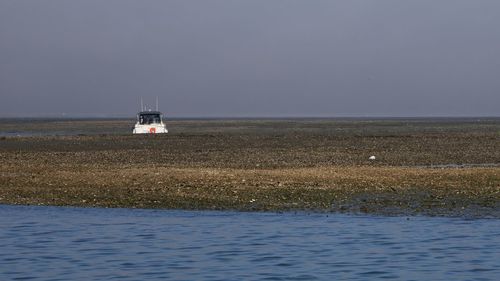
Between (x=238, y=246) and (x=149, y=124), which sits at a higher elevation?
(x=149, y=124)

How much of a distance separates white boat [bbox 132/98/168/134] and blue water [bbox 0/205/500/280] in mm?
54777

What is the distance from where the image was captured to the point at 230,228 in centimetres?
2336

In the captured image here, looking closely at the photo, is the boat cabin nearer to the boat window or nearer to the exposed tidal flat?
the boat window

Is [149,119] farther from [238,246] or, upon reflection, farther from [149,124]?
[238,246]

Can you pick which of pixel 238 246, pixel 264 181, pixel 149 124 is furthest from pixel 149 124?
pixel 238 246

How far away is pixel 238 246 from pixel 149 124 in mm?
61801

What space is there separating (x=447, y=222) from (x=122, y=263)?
8430 mm

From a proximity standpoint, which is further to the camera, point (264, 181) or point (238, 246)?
point (264, 181)

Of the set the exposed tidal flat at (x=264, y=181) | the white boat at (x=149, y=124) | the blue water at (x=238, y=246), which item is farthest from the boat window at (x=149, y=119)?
the blue water at (x=238, y=246)

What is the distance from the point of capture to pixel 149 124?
8231cm

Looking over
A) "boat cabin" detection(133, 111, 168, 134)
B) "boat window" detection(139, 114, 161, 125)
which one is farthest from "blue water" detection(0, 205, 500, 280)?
"boat window" detection(139, 114, 161, 125)

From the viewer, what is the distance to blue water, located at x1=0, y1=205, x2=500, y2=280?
1834cm

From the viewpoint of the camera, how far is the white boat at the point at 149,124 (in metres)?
81.2

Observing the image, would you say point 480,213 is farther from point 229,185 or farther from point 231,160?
point 231,160
